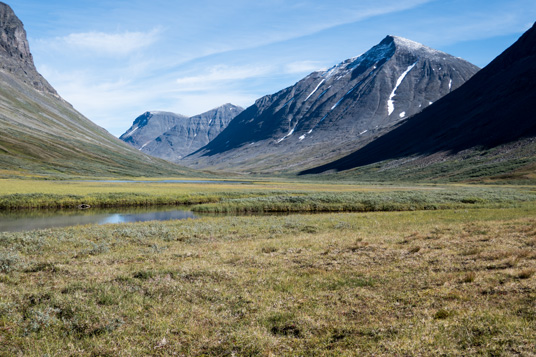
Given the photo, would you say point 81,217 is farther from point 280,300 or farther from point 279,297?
point 280,300

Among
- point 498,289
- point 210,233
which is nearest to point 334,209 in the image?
point 210,233

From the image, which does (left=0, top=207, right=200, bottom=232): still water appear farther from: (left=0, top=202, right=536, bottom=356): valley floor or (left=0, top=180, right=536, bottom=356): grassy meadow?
(left=0, top=202, right=536, bottom=356): valley floor

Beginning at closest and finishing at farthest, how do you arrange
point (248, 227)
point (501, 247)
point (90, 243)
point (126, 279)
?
point (126, 279), point (501, 247), point (90, 243), point (248, 227)

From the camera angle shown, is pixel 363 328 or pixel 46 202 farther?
pixel 46 202

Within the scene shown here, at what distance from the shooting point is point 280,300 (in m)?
12.6

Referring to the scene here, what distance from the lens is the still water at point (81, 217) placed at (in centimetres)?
3947

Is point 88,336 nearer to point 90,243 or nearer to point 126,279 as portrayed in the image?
point 126,279

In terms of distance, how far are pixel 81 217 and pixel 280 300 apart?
42.0 m

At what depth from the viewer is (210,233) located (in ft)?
98.5

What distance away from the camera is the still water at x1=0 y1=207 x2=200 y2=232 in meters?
39.5

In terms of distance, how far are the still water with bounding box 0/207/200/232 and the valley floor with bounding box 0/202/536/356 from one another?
67.5 feet

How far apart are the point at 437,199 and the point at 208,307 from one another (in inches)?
2306

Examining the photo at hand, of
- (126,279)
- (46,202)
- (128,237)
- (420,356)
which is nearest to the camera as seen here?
(420,356)

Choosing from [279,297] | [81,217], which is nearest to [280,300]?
[279,297]
